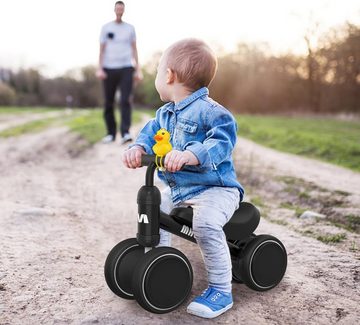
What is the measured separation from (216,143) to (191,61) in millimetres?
507

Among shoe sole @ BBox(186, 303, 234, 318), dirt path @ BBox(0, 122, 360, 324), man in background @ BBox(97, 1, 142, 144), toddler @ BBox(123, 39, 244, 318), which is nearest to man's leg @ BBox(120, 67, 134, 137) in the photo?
man in background @ BBox(97, 1, 142, 144)

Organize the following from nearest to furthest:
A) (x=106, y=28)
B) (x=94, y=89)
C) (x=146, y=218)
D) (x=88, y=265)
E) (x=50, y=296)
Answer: (x=146, y=218), (x=50, y=296), (x=88, y=265), (x=106, y=28), (x=94, y=89)

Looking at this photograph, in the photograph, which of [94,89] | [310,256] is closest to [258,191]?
[310,256]

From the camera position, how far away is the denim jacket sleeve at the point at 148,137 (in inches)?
119

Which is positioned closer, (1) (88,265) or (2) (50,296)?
(2) (50,296)

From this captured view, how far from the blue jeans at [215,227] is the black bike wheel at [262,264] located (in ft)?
0.89

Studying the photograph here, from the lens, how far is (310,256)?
3.68m

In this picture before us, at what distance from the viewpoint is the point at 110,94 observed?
8.98m

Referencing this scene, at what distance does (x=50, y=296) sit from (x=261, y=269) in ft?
4.37

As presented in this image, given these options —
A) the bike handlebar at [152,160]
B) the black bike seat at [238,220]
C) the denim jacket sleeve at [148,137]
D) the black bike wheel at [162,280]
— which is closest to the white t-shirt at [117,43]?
the denim jacket sleeve at [148,137]

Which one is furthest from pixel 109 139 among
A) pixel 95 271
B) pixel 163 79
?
pixel 163 79

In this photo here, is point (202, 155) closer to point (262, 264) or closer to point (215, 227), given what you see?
point (215, 227)

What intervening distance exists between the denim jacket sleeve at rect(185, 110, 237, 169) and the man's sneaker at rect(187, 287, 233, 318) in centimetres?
74

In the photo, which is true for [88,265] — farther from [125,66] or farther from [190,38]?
[125,66]
